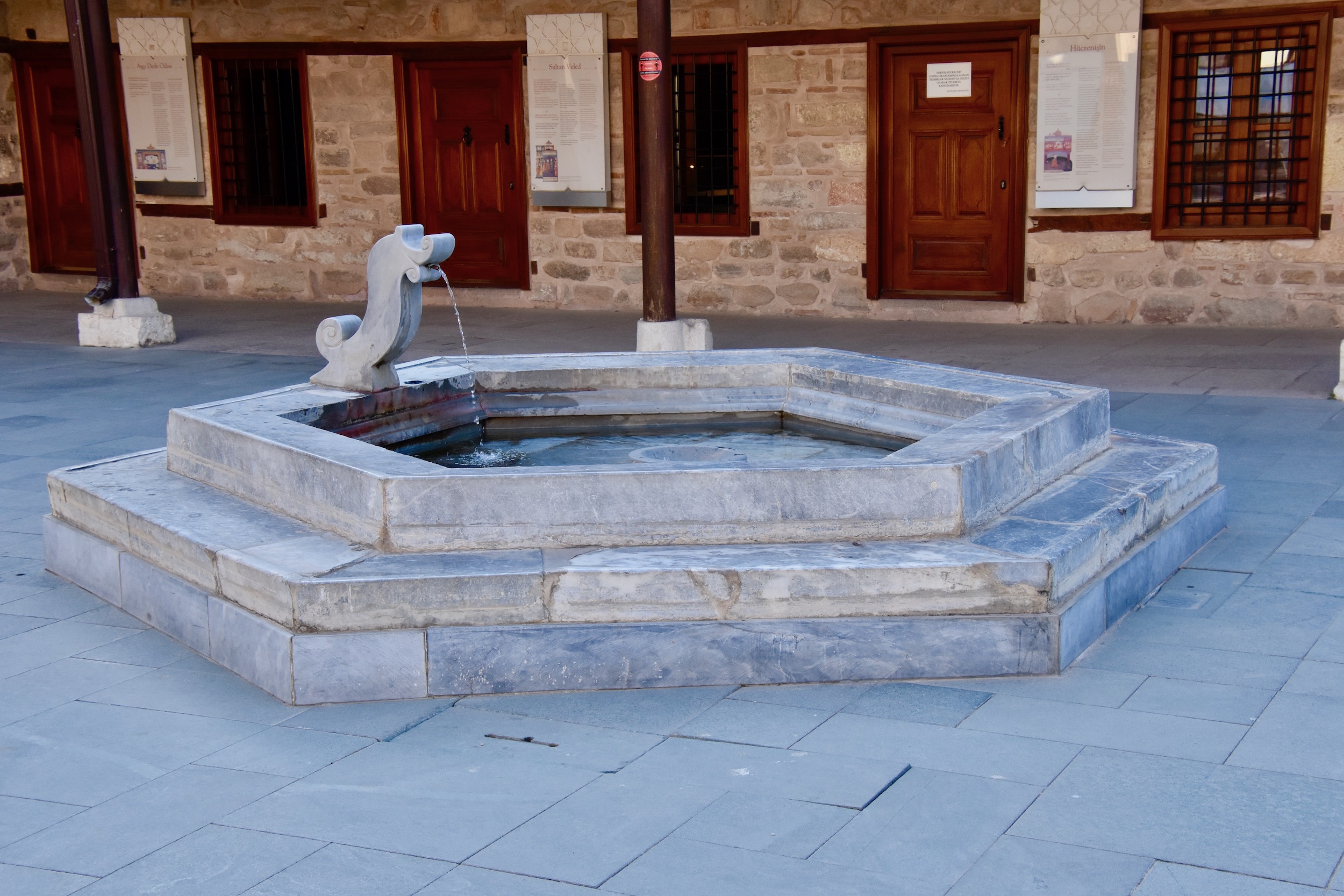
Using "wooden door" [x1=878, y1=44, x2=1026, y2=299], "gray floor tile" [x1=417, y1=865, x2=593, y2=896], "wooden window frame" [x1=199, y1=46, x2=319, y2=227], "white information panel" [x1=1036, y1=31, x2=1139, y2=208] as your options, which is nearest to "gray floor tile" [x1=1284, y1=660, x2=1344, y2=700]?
"gray floor tile" [x1=417, y1=865, x2=593, y2=896]

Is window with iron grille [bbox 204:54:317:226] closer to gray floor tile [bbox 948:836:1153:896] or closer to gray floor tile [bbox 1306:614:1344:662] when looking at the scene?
gray floor tile [bbox 1306:614:1344:662]

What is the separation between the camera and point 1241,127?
895 centimetres

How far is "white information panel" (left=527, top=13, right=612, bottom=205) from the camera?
33.9 ft

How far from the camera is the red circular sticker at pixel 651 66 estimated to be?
25.8 ft

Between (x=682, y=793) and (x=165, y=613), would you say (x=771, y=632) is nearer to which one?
(x=682, y=793)

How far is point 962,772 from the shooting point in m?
2.94

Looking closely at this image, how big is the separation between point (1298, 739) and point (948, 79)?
7.31m

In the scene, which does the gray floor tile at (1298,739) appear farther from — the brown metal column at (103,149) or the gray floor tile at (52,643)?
the brown metal column at (103,149)

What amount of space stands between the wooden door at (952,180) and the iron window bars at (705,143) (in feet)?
3.52

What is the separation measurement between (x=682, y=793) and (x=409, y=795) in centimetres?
55

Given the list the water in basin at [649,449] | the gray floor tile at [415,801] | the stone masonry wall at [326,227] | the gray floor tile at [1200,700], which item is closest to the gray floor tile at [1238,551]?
the gray floor tile at [1200,700]

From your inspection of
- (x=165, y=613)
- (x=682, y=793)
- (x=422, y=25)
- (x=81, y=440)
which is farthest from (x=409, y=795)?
(x=422, y=25)

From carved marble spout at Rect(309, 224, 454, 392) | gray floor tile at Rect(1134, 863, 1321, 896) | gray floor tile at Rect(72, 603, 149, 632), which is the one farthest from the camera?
carved marble spout at Rect(309, 224, 454, 392)

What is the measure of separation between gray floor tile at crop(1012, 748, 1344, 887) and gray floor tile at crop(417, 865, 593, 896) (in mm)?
856
